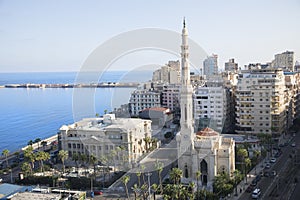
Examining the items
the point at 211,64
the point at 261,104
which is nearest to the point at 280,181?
the point at 261,104

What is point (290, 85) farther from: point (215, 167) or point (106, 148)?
point (106, 148)

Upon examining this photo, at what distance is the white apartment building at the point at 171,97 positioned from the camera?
194 feet

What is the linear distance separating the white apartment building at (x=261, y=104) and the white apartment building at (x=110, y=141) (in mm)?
14509

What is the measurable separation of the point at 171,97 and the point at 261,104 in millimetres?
21377

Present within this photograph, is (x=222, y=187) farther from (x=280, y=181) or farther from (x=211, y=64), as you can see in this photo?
(x=211, y=64)

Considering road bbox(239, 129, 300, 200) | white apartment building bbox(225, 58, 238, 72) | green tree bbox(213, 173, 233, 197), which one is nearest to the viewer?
green tree bbox(213, 173, 233, 197)

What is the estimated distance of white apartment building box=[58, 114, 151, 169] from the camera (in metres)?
32.2

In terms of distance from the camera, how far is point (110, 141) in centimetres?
3275

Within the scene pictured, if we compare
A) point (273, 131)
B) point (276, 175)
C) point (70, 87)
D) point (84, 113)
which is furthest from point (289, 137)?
point (70, 87)

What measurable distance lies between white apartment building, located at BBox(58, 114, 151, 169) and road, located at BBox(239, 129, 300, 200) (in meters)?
13.0

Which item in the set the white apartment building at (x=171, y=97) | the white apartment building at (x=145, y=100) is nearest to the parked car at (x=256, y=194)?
the white apartment building at (x=171, y=97)

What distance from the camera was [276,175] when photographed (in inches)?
1091

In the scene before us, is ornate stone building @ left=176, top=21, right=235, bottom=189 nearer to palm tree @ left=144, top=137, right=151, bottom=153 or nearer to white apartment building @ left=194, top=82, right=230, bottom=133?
palm tree @ left=144, top=137, right=151, bottom=153

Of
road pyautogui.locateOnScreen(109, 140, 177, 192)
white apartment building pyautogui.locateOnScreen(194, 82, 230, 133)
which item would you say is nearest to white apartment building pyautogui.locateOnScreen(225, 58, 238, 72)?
white apartment building pyautogui.locateOnScreen(194, 82, 230, 133)
